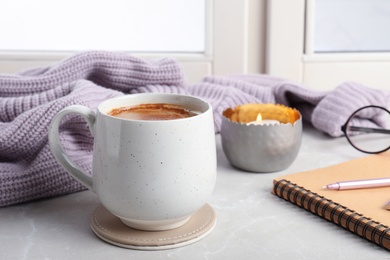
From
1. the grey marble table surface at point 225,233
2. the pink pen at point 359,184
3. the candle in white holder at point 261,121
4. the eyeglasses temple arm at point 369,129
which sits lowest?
the grey marble table surface at point 225,233

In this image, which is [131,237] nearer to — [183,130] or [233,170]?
[183,130]

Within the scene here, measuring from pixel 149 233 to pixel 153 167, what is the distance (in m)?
0.07

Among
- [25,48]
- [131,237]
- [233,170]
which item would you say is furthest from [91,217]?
[25,48]

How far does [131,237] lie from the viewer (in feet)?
1.79

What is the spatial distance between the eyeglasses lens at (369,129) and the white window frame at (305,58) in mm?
560

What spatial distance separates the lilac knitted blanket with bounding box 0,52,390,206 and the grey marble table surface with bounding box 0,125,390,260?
3 centimetres

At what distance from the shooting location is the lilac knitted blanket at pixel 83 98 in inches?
25.2

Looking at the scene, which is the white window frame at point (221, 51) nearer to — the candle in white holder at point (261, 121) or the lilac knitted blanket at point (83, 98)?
the lilac knitted blanket at point (83, 98)

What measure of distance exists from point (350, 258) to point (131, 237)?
194 millimetres

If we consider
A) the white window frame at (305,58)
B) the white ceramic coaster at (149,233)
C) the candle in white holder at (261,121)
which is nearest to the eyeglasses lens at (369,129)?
the candle in white holder at (261,121)

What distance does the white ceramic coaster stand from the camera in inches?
21.2

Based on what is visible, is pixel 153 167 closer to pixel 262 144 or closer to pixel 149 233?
pixel 149 233

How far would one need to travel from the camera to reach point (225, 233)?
57 cm

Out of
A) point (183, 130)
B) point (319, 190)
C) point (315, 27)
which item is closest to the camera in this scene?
point (183, 130)
